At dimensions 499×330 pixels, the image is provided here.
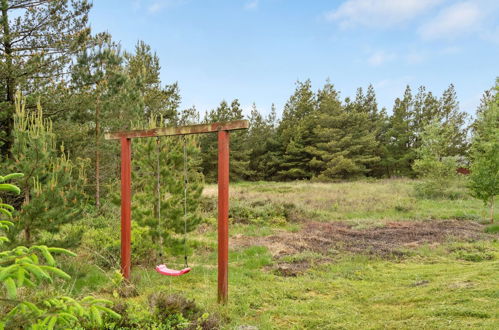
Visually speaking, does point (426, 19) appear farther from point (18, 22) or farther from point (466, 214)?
point (18, 22)

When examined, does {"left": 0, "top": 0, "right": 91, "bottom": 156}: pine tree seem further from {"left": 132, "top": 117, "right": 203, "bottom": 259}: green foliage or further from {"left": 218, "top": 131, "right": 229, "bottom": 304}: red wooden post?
{"left": 218, "top": 131, "right": 229, "bottom": 304}: red wooden post

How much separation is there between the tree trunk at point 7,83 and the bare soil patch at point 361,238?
683 centimetres

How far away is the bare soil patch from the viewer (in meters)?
8.21

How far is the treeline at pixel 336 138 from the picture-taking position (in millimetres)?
34031

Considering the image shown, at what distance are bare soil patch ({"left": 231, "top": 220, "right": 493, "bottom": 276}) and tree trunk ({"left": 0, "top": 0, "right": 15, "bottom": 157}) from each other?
6.83m

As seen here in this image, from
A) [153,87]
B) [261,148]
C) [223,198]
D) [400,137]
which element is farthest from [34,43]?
[400,137]

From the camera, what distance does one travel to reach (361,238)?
9734 mm

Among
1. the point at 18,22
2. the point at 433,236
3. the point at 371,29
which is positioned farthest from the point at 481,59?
the point at 18,22

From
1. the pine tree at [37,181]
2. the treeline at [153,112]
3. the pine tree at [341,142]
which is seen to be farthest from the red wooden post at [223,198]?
the pine tree at [341,142]

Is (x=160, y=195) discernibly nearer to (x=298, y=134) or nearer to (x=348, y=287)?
(x=348, y=287)

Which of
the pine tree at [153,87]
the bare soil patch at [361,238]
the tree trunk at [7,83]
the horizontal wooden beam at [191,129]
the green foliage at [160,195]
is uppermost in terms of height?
the pine tree at [153,87]

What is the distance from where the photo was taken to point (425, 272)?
6.34 m

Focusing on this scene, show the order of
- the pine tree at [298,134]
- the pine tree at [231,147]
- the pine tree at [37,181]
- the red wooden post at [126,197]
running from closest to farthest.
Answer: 1. the pine tree at [37,181]
2. the red wooden post at [126,197]
3. the pine tree at [231,147]
4. the pine tree at [298,134]

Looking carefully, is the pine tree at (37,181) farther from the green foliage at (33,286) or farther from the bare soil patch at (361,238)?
Answer: the bare soil patch at (361,238)
